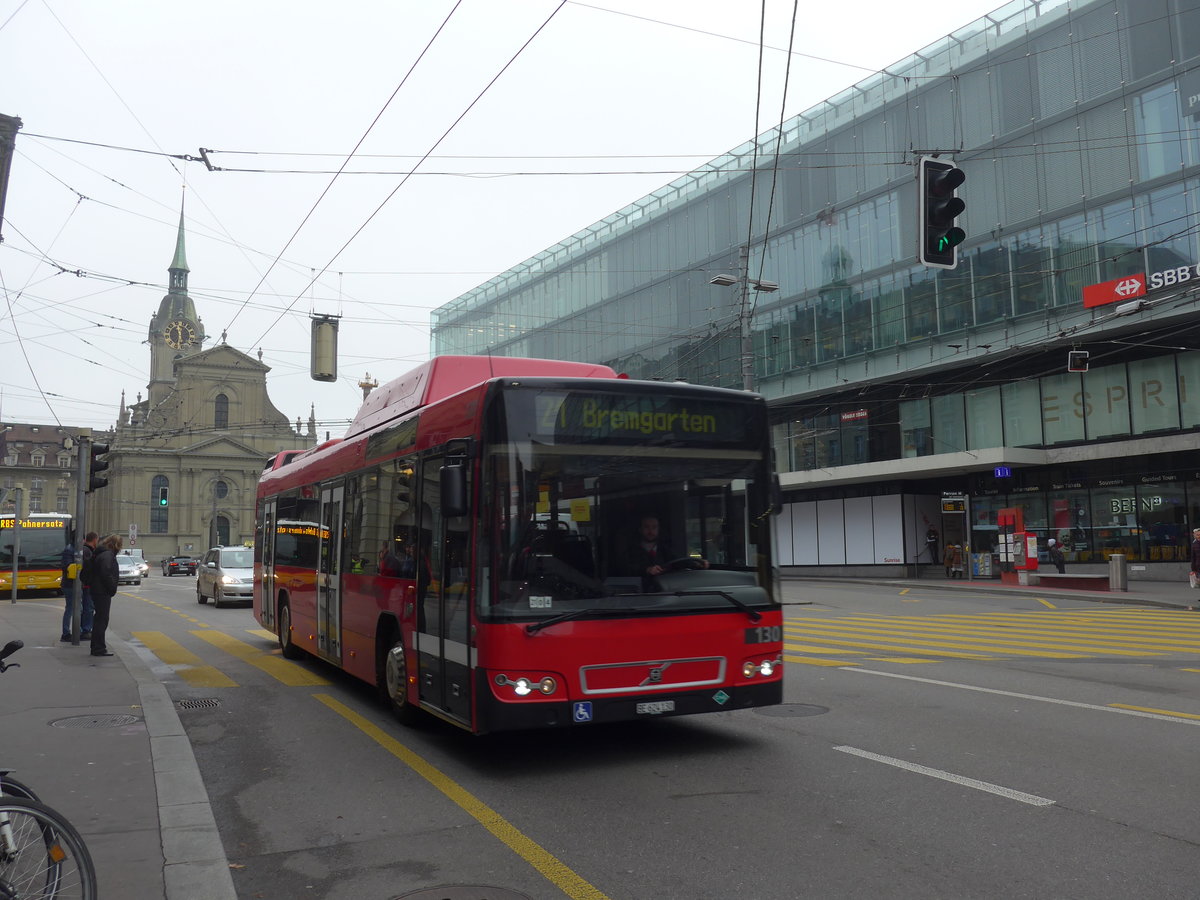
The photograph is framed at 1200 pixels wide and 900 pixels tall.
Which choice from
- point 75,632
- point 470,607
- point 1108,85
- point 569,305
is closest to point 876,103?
point 1108,85

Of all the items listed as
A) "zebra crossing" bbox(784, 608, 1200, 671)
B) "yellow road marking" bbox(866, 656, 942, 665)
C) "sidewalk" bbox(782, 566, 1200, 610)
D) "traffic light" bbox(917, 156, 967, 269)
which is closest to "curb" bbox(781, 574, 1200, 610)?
"sidewalk" bbox(782, 566, 1200, 610)

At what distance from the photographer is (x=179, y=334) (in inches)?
4318

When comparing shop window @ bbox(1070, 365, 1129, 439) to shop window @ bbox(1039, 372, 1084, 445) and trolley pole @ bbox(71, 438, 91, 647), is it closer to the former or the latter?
shop window @ bbox(1039, 372, 1084, 445)

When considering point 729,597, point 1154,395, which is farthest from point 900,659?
point 1154,395

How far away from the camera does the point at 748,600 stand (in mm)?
7254

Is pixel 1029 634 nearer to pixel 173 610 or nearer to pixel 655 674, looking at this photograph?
pixel 655 674

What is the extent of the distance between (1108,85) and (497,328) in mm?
34079

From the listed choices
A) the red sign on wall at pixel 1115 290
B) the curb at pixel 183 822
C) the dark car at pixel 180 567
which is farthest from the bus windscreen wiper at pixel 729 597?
the dark car at pixel 180 567

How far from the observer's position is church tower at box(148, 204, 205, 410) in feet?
352

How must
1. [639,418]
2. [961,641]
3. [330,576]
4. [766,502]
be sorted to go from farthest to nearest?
[961,641], [330,576], [766,502], [639,418]

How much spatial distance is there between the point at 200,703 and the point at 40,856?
6.99m

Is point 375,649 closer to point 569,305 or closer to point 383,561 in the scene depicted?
point 383,561

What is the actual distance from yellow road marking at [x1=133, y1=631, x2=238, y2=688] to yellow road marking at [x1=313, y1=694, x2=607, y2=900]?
3824mm

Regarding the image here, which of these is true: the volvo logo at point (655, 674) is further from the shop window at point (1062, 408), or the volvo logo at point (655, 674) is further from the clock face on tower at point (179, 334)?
the clock face on tower at point (179, 334)
